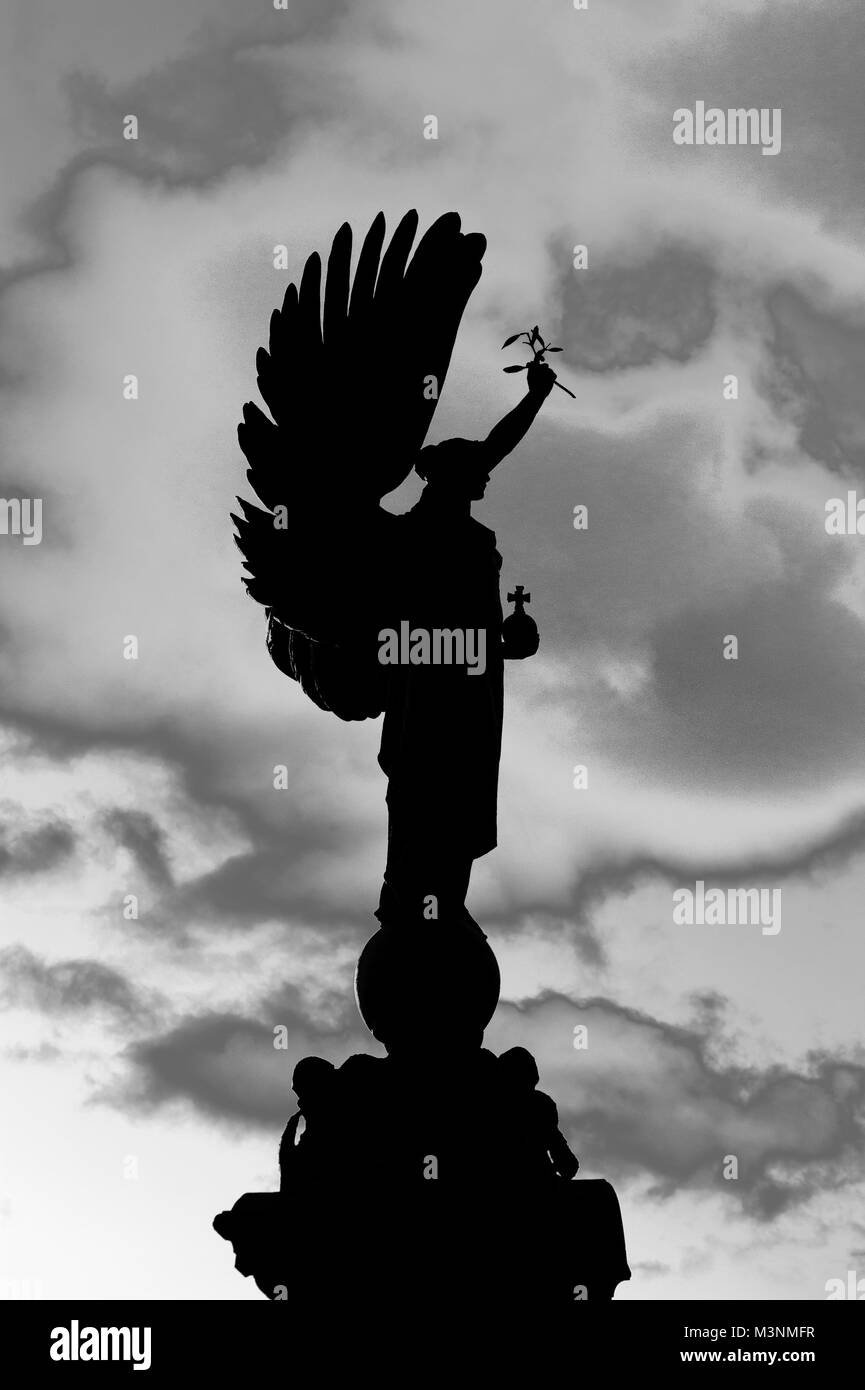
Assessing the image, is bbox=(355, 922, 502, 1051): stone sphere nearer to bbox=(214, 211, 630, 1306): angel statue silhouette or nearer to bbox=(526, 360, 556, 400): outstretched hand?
bbox=(214, 211, 630, 1306): angel statue silhouette

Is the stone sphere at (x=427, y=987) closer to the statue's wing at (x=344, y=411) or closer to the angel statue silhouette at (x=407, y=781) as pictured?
the angel statue silhouette at (x=407, y=781)

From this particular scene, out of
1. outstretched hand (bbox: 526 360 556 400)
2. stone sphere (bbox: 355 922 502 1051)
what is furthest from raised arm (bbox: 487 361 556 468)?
stone sphere (bbox: 355 922 502 1051)

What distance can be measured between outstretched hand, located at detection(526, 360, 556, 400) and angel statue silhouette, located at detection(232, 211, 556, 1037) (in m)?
0.01

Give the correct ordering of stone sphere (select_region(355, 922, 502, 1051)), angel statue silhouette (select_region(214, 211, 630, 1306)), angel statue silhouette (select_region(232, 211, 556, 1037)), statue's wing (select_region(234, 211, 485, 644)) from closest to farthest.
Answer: angel statue silhouette (select_region(214, 211, 630, 1306)) < stone sphere (select_region(355, 922, 502, 1051)) < angel statue silhouette (select_region(232, 211, 556, 1037)) < statue's wing (select_region(234, 211, 485, 644))

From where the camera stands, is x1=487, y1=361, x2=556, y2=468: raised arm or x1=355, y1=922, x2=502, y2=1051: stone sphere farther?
x1=487, y1=361, x2=556, y2=468: raised arm

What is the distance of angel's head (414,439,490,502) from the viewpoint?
14.0m

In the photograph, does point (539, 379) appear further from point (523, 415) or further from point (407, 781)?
point (407, 781)

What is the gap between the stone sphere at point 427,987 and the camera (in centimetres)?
1288

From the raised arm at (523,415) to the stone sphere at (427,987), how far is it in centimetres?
358

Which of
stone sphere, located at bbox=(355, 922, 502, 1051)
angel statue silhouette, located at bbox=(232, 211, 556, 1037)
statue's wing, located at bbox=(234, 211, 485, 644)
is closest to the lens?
stone sphere, located at bbox=(355, 922, 502, 1051)

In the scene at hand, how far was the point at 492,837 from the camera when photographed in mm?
13773

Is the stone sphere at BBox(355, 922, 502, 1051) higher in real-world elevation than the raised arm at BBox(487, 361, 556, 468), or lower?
lower
